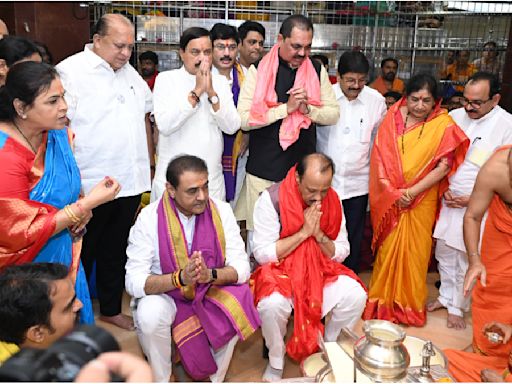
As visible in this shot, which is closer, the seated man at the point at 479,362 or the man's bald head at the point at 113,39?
the seated man at the point at 479,362

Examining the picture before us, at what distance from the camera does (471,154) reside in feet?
11.6

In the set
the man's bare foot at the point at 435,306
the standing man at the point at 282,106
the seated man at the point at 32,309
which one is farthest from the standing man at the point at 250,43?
the seated man at the point at 32,309

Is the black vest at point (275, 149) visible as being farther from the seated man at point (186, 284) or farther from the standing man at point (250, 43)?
the seated man at point (186, 284)

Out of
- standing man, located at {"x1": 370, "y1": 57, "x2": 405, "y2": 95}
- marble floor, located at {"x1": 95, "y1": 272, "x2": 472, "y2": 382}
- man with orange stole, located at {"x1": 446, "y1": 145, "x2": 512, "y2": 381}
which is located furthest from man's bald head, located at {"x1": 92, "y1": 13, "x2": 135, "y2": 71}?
standing man, located at {"x1": 370, "y1": 57, "x2": 405, "y2": 95}

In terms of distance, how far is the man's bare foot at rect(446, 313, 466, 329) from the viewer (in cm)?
362

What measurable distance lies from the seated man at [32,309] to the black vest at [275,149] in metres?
1.78

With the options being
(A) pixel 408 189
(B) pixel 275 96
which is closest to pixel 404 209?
(A) pixel 408 189

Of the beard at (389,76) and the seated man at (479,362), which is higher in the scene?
the beard at (389,76)

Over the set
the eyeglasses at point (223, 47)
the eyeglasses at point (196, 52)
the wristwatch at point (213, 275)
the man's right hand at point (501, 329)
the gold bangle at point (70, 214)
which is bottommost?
the man's right hand at point (501, 329)

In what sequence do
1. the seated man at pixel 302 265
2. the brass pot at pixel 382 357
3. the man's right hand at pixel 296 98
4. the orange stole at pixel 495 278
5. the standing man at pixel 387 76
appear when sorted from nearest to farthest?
the brass pot at pixel 382 357 < the orange stole at pixel 495 278 < the seated man at pixel 302 265 < the man's right hand at pixel 296 98 < the standing man at pixel 387 76

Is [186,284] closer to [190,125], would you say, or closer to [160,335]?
[160,335]

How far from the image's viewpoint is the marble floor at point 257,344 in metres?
3.03

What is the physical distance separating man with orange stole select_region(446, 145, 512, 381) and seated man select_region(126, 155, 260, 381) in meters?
1.18

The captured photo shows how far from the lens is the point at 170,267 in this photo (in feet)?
9.11
